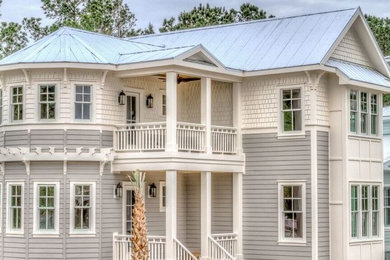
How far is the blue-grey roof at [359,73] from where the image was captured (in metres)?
32.1

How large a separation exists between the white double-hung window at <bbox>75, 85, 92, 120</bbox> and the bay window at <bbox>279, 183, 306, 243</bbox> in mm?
7001

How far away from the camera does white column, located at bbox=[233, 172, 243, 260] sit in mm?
32281

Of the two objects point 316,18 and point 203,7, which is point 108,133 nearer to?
point 316,18

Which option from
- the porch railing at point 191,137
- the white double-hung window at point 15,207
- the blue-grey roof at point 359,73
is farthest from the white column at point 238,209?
the white double-hung window at point 15,207

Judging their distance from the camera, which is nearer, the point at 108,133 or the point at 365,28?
the point at 108,133

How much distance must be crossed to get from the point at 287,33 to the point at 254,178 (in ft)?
18.5

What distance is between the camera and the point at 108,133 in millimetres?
30953

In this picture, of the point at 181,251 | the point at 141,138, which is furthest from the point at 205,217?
the point at 141,138

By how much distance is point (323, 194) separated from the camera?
104ft

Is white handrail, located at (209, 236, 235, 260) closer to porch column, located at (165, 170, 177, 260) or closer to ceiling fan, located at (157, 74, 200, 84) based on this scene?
porch column, located at (165, 170, 177, 260)

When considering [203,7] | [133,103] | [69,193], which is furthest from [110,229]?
[203,7]

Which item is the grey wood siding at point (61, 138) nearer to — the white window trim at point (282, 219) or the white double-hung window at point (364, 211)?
the white window trim at point (282, 219)

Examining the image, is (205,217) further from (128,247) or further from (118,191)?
(118,191)

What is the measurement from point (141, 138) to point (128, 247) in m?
3.58
